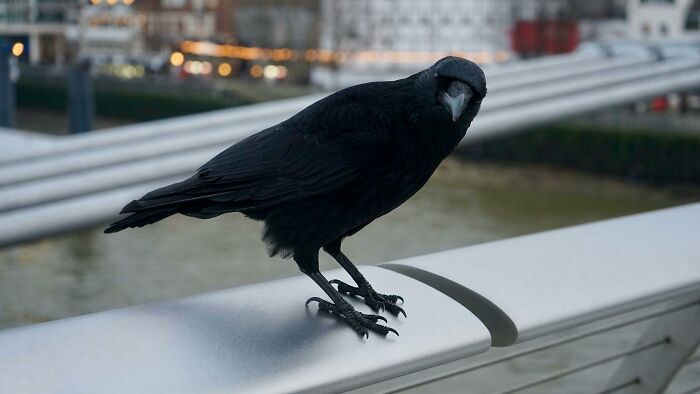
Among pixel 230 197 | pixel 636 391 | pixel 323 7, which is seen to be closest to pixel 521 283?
pixel 230 197

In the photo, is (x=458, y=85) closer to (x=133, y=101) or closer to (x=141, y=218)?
(x=141, y=218)

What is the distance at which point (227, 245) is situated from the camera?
768 centimetres

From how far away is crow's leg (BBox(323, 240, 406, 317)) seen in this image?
1226 mm

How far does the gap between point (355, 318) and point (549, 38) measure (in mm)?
23897

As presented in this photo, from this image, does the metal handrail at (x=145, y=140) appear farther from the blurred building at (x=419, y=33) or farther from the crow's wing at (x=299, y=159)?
the blurred building at (x=419, y=33)

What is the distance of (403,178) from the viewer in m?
1.29

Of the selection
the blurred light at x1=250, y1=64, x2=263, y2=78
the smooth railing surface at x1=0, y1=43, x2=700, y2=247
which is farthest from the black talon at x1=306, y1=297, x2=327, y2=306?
the blurred light at x1=250, y1=64, x2=263, y2=78

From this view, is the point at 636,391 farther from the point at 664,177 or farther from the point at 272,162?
the point at 664,177

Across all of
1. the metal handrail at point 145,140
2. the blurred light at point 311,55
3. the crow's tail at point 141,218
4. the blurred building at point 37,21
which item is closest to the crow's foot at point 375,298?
the crow's tail at point 141,218

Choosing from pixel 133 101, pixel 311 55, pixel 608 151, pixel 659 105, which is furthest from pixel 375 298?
pixel 311 55

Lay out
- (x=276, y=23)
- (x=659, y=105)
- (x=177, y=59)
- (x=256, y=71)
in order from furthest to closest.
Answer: (x=256, y=71) < (x=276, y=23) < (x=177, y=59) < (x=659, y=105)

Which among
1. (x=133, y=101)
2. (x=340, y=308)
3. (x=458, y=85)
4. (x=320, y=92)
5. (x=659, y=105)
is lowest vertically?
(x=133, y=101)

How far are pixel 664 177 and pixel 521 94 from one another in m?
7.65

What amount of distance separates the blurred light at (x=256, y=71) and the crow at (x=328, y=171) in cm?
2552
